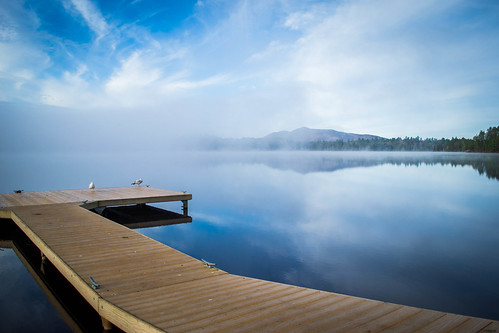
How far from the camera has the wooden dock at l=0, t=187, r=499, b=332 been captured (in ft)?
7.02

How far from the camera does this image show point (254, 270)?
585cm

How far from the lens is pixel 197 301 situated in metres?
2.58

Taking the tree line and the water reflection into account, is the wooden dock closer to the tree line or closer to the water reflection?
the water reflection

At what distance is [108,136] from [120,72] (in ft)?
409

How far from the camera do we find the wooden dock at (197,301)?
84.3 inches

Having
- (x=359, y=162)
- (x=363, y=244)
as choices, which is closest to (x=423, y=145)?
(x=359, y=162)

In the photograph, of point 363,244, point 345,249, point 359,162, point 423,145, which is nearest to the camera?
point 345,249

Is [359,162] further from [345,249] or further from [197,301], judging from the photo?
[197,301]

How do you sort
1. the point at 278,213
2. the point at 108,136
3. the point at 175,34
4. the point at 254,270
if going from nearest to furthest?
the point at 254,270
the point at 278,213
the point at 175,34
the point at 108,136

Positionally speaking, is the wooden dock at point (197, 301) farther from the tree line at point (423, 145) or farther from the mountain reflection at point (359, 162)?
the tree line at point (423, 145)

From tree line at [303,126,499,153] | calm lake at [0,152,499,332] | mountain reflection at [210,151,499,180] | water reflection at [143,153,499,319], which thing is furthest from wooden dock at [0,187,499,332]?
tree line at [303,126,499,153]

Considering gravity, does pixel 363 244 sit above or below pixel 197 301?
below

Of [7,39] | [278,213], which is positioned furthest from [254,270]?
[7,39]

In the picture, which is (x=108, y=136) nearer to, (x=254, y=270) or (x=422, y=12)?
(x=422, y=12)
